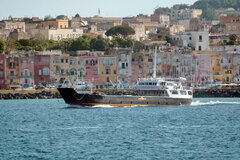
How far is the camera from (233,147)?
165 ft

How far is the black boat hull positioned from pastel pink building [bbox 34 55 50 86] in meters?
40.4

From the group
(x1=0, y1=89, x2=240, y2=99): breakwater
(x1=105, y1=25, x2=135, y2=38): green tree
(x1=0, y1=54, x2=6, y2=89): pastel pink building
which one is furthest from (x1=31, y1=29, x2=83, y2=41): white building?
(x1=0, y1=89, x2=240, y2=99): breakwater

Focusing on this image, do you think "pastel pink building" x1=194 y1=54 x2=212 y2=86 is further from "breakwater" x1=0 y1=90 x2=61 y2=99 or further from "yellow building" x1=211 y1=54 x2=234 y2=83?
"breakwater" x1=0 y1=90 x2=61 y2=99

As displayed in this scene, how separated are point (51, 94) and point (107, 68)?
46.1 ft

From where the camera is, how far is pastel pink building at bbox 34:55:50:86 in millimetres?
122625

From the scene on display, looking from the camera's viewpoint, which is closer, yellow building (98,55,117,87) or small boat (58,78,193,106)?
small boat (58,78,193,106)

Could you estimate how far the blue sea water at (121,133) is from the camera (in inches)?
1892

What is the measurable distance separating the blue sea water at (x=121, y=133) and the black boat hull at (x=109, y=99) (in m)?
0.96

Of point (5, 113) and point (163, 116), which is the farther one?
point (5, 113)

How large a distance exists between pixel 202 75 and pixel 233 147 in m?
73.9

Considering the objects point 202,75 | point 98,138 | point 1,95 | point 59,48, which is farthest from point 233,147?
point 59,48

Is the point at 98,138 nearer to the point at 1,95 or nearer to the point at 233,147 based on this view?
the point at 233,147

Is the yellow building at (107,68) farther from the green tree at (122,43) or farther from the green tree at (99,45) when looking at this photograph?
the green tree at (122,43)

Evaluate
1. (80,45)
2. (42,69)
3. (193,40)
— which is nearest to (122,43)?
(80,45)
